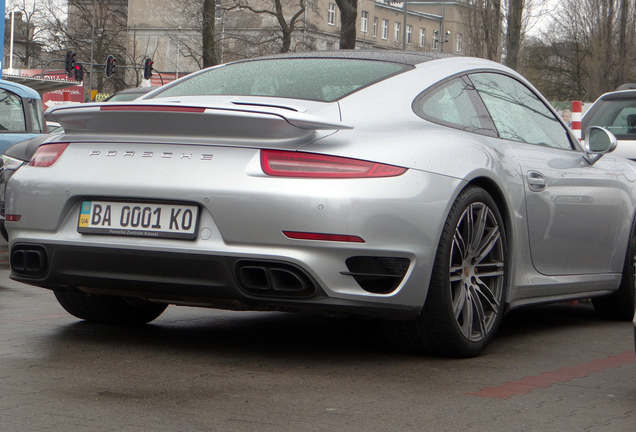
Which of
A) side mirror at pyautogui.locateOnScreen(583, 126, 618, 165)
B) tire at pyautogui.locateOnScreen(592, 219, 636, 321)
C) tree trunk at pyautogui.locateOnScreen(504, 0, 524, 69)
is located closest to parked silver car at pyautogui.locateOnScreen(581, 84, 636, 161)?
tire at pyautogui.locateOnScreen(592, 219, 636, 321)

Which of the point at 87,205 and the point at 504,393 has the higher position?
the point at 87,205

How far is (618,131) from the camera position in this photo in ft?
34.9

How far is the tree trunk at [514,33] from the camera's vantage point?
1202 inches

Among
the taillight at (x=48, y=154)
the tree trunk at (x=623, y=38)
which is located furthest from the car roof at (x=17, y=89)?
the tree trunk at (x=623, y=38)

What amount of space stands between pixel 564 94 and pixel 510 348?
61456 millimetres

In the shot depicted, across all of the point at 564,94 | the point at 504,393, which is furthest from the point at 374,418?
the point at 564,94

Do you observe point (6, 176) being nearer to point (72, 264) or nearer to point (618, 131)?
point (72, 264)

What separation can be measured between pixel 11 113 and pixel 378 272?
9177 millimetres

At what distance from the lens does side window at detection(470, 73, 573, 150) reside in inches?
197

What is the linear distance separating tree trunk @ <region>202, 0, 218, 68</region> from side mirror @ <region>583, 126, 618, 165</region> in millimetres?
28582

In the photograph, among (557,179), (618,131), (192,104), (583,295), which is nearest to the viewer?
(192,104)

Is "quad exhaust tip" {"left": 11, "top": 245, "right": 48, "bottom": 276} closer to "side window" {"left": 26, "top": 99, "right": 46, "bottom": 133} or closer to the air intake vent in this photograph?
the air intake vent

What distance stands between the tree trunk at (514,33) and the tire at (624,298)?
25.2 metres

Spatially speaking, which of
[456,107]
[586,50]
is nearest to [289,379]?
[456,107]
